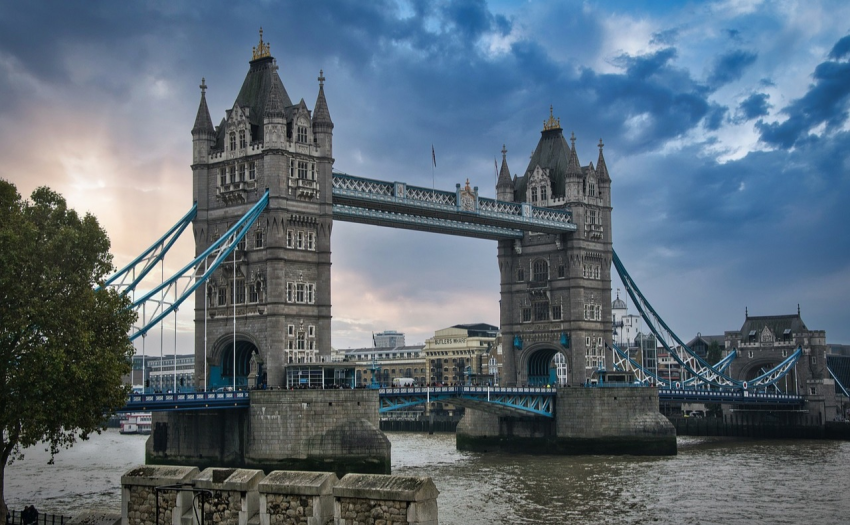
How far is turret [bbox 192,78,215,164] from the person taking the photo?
80688 mm

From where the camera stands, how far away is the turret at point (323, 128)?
79375 mm

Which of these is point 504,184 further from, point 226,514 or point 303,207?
point 226,514

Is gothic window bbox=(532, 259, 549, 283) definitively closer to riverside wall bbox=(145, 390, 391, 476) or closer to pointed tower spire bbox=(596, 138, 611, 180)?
pointed tower spire bbox=(596, 138, 611, 180)

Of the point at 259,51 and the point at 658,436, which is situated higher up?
the point at 259,51

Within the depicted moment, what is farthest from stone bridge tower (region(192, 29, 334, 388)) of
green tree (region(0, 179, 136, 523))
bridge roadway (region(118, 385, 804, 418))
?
green tree (region(0, 179, 136, 523))

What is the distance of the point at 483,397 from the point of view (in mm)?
89312

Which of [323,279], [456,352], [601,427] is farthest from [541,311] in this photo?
[456,352]

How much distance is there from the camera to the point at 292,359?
76750mm

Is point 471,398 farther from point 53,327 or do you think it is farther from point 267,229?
point 53,327

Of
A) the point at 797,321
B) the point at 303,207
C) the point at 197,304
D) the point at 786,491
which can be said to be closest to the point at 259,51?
the point at 303,207

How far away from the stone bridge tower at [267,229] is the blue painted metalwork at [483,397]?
692 cm

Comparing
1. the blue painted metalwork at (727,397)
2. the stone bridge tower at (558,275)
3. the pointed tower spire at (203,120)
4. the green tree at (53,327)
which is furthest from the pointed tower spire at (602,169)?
the green tree at (53,327)

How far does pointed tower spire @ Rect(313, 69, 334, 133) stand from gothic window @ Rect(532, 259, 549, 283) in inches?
1240

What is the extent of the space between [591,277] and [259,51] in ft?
127
